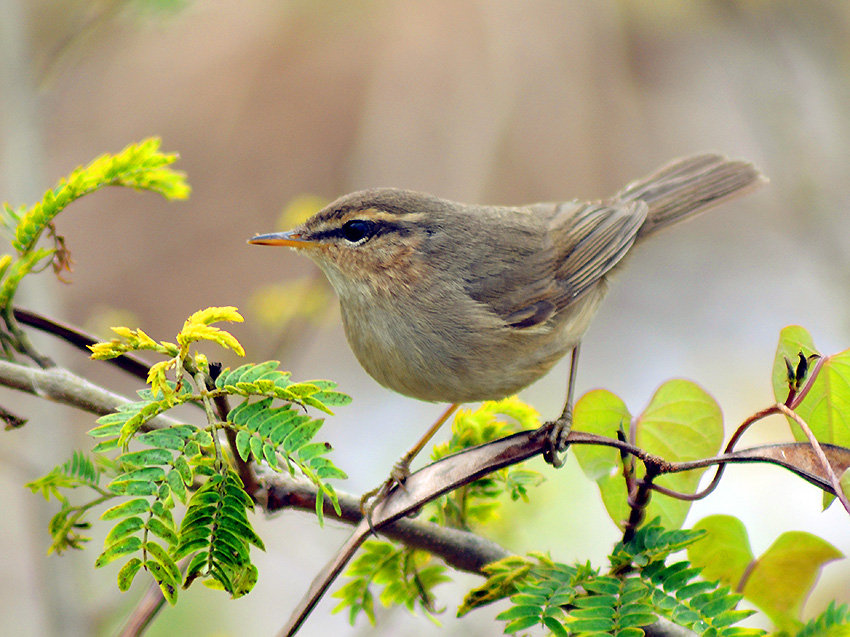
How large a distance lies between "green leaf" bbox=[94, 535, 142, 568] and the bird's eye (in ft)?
6.45

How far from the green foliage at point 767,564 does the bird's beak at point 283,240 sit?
1.76 metres

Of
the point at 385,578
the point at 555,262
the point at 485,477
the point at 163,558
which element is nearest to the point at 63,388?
the point at 163,558

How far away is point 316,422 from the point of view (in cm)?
140

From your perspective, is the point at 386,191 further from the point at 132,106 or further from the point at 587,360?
the point at 132,106

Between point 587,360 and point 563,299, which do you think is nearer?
point 563,299

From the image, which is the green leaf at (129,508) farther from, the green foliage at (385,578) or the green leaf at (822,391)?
the green leaf at (822,391)

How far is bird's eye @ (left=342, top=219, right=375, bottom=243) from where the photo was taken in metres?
3.07

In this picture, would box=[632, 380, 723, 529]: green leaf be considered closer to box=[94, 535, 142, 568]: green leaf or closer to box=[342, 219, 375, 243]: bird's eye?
box=[94, 535, 142, 568]: green leaf

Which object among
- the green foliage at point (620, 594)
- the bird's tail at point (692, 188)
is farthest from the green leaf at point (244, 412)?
the bird's tail at point (692, 188)

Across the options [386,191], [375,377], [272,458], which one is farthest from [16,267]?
[386,191]

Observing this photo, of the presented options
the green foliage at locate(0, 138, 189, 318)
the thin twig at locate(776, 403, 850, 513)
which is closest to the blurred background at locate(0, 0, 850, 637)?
the green foliage at locate(0, 138, 189, 318)

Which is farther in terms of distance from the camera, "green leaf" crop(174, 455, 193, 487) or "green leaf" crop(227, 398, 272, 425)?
"green leaf" crop(227, 398, 272, 425)

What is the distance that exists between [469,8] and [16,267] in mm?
7911

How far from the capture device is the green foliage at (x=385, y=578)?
76.8 inches
